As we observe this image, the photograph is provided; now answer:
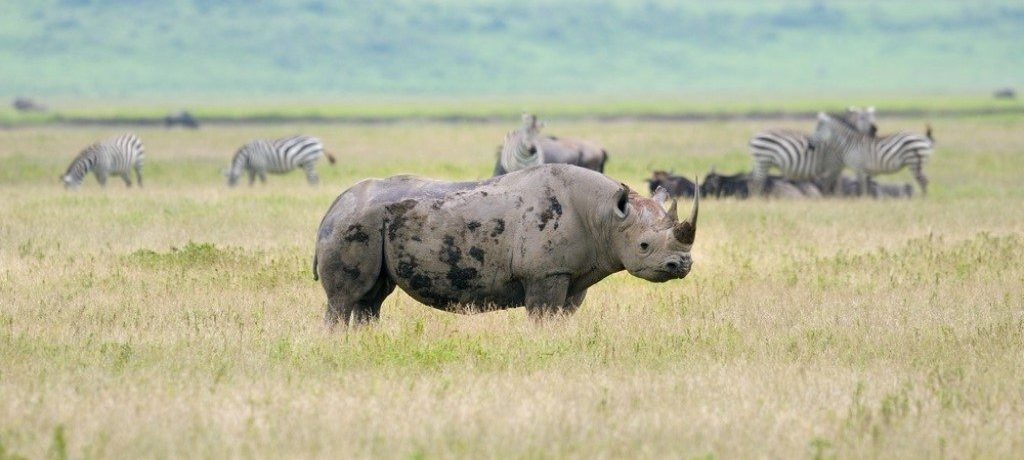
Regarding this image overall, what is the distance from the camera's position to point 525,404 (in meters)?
9.35

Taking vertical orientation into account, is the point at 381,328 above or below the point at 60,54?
below

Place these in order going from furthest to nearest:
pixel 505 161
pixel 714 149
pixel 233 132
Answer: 1. pixel 233 132
2. pixel 714 149
3. pixel 505 161

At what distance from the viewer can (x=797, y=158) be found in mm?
29641

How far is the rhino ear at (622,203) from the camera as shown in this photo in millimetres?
11641

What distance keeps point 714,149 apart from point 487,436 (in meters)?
37.6

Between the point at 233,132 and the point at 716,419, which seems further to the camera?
the point at 233,132

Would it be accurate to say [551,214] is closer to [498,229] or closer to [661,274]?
[498,229]

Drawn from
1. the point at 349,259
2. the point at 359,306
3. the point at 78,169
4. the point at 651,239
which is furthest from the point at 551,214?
the point at 78,169

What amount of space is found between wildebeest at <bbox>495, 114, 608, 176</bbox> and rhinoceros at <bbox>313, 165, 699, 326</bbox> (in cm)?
1282

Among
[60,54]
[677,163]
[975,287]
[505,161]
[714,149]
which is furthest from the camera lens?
[60,54]

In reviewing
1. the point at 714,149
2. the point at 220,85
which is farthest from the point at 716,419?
the point at 220,85

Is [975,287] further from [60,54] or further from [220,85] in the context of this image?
[60,54]

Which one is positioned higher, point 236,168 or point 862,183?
point 862,183

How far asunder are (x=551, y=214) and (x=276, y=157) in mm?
22285
